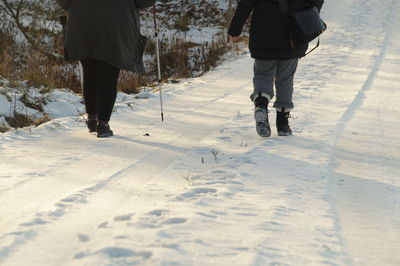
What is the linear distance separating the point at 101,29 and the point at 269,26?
136 centimetres

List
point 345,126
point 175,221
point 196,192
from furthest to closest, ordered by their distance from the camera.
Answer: point 345,126 → point 196,192 → point 175,221

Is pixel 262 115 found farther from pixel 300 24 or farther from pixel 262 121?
pixel 300 24

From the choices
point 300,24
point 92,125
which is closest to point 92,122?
point 92,125

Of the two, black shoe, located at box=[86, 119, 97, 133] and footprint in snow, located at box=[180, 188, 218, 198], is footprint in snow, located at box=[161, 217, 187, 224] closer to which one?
footprint in snow, located at box=[180, 188, 218, 198]

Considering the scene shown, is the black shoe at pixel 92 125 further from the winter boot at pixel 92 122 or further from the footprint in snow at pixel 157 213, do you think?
the footprint in snow at pixel 157 213

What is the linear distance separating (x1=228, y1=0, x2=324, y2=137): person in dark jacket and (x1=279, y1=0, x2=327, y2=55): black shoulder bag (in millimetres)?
40

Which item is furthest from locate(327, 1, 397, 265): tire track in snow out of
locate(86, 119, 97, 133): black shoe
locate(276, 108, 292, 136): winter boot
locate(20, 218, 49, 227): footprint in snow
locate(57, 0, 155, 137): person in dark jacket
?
locate(86, 119, 97, 133): black shoe

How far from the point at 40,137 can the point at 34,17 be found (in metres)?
7.32

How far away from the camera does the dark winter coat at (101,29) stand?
3803 mm

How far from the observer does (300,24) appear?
3.62m

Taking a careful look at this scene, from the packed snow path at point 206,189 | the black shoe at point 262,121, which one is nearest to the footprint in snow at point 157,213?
the packed snow path at point 206,189

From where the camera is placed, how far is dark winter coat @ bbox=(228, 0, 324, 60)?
3.69 m

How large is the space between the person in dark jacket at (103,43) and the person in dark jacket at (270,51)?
0.85 meters

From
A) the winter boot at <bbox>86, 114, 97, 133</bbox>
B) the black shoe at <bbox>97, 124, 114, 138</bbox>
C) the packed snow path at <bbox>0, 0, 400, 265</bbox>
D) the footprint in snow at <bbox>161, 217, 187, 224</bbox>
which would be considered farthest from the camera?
the winter boot at <bbox>86, 114, 97, 133</bbox>
